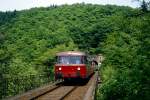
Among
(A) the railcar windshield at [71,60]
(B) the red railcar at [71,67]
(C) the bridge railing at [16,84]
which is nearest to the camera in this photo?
(C) the bridge railing at [16,84]

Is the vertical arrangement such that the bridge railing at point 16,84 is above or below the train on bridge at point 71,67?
below

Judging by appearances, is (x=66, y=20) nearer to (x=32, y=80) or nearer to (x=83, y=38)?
(x=83, y=38)

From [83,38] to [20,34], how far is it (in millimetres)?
20860

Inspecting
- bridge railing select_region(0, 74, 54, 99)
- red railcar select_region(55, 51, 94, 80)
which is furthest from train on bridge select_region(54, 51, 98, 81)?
bridge railing select_region(0, 74, 54, 99)

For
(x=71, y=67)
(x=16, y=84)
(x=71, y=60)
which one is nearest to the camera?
(x=16, y=84)

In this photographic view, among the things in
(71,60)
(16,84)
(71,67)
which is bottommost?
(16,84)

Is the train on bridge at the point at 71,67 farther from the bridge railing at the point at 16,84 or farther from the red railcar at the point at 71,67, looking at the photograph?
the bridge railing at the point at 16,84

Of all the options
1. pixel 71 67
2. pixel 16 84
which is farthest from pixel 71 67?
pixel 16 84

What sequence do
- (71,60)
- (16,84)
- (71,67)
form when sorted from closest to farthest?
(16,84), (71,67), (71,60)

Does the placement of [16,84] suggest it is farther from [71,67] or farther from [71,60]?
[71,60]

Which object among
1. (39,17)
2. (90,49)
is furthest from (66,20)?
(90,49)

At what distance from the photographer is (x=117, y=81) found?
1548 cm

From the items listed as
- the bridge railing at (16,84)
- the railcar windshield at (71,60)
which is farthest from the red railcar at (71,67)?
the bridge railing at (16,84)

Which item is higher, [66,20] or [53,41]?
[66,20]
